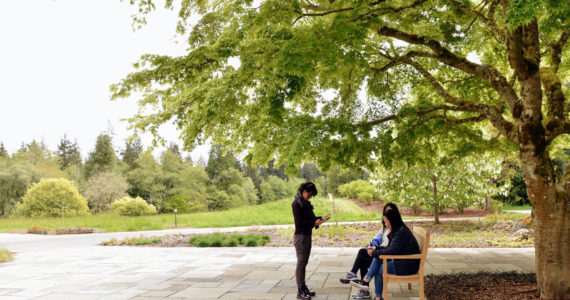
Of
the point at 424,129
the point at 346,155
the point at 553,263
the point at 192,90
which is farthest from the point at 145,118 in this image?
the point at 553,263

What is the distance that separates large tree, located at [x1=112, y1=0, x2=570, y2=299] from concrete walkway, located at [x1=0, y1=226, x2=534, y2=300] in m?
2.02

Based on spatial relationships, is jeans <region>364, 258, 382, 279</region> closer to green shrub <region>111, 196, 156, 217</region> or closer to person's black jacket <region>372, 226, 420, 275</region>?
person's black jacket <region>372, 226, 420, 275</region>

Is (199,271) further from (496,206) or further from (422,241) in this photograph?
(496,206)

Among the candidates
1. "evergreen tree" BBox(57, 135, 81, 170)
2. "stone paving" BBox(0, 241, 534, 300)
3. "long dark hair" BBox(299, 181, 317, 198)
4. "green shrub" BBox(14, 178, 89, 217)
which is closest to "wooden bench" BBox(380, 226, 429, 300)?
"stone paving" BBox(0, 241, 534, 300)

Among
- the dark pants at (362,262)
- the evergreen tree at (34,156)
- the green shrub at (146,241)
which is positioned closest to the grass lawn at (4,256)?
the green shrub at (146,241)

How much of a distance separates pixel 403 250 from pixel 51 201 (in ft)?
97.8

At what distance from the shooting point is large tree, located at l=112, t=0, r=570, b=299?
4523mm

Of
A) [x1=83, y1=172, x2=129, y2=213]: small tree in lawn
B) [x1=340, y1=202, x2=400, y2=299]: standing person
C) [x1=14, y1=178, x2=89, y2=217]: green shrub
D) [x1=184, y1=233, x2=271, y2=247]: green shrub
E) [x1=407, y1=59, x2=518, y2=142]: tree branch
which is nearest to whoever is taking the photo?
[x1=340, y1=202, x2=400, y2=299]: standing person

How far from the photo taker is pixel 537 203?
468cm

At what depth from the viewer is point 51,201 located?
91.8ft

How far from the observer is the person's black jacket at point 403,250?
15.3 ft

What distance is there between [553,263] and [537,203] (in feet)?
2.30

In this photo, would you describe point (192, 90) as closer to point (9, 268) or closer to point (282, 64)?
point (282, 64)

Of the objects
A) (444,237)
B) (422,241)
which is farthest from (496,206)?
(422,241)
